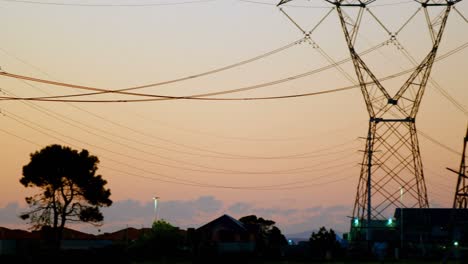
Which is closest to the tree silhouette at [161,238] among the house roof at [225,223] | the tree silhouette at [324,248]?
the house roof at [225,223]

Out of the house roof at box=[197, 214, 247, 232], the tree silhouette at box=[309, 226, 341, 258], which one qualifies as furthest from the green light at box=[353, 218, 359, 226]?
the house roof at box=[197, 214, 247, 232]

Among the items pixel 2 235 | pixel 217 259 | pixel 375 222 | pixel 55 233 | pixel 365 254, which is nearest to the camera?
pixel 217 259

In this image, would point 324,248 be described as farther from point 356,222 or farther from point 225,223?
point 225,223

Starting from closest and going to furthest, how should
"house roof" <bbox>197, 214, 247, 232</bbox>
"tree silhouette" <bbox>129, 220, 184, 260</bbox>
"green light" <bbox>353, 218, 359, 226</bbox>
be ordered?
"green light" <bbox>353, 218, 359, 226</bbox>
"tree silhouette" <bbox>129, 220, 184, 260</bbox>
"house roof" <bbox>197, 214, 247, 232</bbox>

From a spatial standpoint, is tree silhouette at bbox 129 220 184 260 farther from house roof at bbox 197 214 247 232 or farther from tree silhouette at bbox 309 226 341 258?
tree silhouette at bbox 309 226 341 258

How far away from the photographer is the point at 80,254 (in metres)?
66.6

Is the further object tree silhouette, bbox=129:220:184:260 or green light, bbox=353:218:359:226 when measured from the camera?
tree silhouette, bbox=129:220:184:260

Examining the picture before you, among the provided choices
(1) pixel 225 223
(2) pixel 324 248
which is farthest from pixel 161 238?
(2) pixel 324 248

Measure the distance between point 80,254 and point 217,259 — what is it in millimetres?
12596

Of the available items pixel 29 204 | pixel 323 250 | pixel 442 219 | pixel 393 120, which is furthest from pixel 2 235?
pixel 442 219

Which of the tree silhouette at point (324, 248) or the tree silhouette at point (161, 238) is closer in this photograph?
the tree silhouette at point (324, 248)

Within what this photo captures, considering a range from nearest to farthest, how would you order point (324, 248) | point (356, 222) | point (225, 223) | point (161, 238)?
1. point (324, 248)
2. point (356, 222)
3. point (161, 238)
4. point (225, 223)

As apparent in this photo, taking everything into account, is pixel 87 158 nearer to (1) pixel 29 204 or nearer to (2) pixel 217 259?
(1) pixel 29 204

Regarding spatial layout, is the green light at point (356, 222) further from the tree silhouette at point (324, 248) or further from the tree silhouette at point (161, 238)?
the tree silhouette at point (161, 238)
